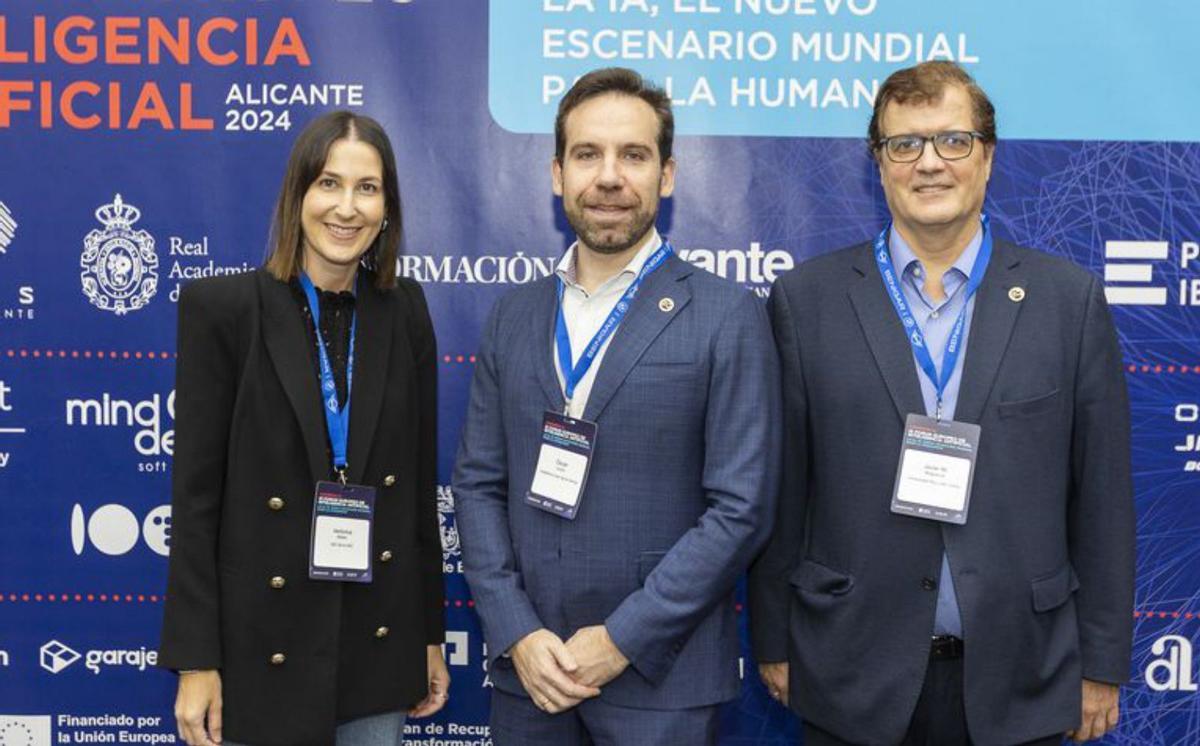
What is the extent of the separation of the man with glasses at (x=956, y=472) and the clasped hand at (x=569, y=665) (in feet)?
1.35

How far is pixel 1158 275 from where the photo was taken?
281 centimetres

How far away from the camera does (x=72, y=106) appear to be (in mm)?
2838

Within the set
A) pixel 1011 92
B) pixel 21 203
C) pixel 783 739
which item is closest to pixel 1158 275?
pixel 1011 92

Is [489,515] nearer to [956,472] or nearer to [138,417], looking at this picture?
[956,472]

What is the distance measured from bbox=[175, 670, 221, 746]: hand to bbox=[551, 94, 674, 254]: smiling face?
42.3 inches

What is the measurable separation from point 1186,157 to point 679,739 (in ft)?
6.69

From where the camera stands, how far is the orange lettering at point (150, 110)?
283cm

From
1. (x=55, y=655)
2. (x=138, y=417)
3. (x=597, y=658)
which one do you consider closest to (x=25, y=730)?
(x=55, y=655)

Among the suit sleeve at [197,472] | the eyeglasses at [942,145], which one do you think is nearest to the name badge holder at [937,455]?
the eyeglasses at [942,145]

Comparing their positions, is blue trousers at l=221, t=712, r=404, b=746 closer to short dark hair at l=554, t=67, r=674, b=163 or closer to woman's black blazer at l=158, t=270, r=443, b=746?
woman's black blazer at l=158, t=270, r=443, b=746

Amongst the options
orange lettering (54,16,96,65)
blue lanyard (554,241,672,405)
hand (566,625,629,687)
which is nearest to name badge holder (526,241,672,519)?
blue lanyard (554,241,672,405)

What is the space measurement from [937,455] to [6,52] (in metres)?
2.57

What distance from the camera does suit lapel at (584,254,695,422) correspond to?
6.48 feet

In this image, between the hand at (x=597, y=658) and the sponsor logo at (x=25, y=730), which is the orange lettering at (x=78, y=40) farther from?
the hand at (x=597, y=658)
